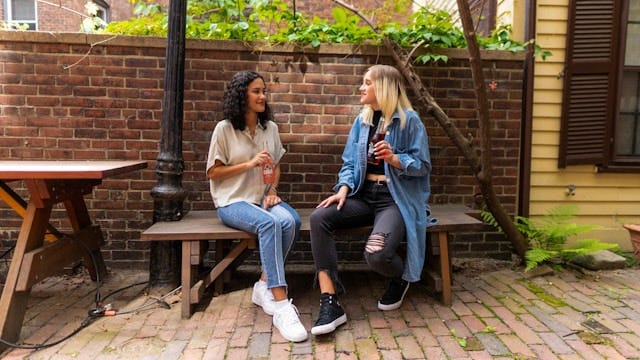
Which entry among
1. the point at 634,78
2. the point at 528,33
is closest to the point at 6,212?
the point at 528,33

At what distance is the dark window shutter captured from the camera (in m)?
3.65

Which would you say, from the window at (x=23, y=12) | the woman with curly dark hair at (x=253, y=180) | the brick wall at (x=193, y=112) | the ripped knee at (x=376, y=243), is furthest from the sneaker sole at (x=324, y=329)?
the window at (x=23, y=12)

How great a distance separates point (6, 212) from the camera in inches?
133

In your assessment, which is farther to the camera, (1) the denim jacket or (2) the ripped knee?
(1) the denim jacket

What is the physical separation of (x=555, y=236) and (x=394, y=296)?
5.44 ft

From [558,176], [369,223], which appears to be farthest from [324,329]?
[558,176]

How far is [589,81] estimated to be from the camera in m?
3.69

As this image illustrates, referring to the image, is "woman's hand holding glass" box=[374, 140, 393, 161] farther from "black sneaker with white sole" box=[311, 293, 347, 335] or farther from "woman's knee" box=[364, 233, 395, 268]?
"black sneaker with white sole" box=[311, 293, 347, 335]

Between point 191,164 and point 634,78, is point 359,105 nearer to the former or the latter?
point 191,164

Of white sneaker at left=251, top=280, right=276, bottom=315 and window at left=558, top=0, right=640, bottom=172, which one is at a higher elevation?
window at left=558, top=0, right=640, bottom=172

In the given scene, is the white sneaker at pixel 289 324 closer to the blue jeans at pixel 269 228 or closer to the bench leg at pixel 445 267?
the blue jeans at pixel 269 228

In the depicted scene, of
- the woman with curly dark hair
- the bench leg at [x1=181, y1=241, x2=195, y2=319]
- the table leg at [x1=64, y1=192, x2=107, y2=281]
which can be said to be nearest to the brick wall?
the table leg at [x1=64, y1=192, x2=107, y2=281]

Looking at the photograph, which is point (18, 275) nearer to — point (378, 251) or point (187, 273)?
point (187, 273)

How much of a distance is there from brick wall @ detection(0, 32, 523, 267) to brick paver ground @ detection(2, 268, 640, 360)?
69 centimetres
